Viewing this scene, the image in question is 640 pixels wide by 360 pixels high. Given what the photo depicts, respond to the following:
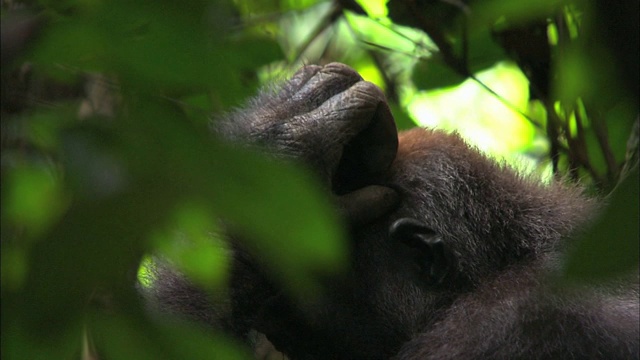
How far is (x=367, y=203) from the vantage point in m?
2.25

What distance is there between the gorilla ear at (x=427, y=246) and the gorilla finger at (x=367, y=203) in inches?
2.0

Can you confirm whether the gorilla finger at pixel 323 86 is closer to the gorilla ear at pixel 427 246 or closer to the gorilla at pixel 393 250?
the gorilla at pixel 393 250

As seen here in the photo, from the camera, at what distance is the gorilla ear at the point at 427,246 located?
227 centimetres

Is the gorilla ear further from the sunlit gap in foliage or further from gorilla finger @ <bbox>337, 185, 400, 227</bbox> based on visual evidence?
the sunlit gap in foliage

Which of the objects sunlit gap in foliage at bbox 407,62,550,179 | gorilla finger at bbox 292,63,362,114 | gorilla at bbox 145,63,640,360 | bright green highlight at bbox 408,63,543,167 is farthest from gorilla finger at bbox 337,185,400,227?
bright green highlight at bbox 408,63,543,167

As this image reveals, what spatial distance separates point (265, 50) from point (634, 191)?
2530 mm

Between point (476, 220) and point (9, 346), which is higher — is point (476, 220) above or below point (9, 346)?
below

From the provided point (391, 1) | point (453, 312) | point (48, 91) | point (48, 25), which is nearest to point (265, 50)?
point (391, 1)

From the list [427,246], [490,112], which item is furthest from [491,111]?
[427,246]

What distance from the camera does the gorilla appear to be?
212 centimetres

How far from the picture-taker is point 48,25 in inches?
50.3

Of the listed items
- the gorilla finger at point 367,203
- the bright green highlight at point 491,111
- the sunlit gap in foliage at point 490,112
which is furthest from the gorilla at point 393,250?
the bright green highlight at point 491,111

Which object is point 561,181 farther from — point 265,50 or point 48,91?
point 48,91

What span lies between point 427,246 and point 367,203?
0.18 meters
